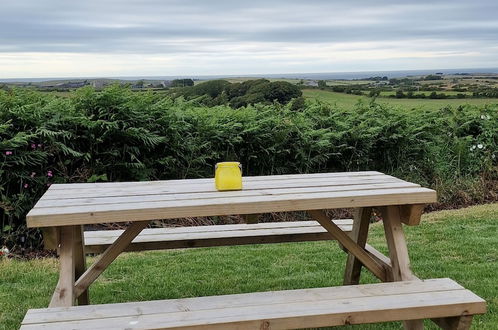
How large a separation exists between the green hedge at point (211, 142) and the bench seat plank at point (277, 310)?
3434 mm

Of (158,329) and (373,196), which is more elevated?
(373,196)

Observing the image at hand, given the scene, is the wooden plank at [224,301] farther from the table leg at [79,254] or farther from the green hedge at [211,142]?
the green hedge at [211,142]

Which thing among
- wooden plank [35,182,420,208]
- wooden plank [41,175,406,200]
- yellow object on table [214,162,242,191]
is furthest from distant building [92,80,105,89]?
yellow object on table [214,162,242,191]

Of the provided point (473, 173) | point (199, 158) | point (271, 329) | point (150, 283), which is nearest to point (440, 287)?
point (271, 329)

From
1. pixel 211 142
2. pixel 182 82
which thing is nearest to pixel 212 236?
pixel 211 142

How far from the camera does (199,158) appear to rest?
688cm

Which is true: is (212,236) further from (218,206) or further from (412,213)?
(412,213)

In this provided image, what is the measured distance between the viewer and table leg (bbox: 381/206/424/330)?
3.37 metres

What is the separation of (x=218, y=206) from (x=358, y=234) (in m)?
1.37

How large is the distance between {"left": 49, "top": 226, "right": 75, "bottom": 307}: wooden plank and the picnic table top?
7.0 inches

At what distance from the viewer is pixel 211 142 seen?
23.0 feet

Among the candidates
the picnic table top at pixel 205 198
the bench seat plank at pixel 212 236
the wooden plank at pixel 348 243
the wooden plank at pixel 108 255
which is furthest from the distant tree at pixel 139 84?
the wooden plank at pixel 348 243

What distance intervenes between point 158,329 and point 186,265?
268 centimetres

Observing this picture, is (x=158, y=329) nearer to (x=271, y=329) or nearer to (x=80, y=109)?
(x=271, y=329)
